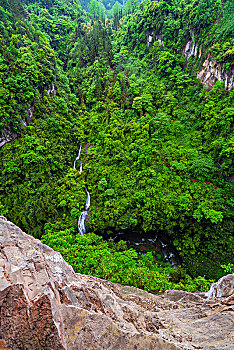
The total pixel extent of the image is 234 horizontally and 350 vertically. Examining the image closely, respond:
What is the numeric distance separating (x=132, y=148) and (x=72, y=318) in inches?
744

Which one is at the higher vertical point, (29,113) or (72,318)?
(29,113)

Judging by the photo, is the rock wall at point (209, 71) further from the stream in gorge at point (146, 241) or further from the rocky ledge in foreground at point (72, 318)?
the rocky ledge in foreground at point (72, 318)

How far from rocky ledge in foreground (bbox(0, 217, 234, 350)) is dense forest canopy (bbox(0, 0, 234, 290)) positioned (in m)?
5.54

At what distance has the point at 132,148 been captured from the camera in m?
21.7

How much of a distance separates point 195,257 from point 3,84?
28.5 m

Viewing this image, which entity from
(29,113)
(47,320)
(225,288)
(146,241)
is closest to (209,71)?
(146,241)

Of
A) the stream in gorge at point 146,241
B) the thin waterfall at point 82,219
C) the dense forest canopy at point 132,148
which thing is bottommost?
the stream in gorge at point 146,241

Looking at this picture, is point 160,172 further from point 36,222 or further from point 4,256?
point 4,256

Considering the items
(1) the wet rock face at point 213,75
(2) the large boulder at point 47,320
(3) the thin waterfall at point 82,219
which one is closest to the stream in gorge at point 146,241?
(3) the thin waterfall at point 82,219

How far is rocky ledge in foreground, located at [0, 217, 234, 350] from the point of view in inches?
151

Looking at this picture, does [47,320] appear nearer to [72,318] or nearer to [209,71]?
[72,318]

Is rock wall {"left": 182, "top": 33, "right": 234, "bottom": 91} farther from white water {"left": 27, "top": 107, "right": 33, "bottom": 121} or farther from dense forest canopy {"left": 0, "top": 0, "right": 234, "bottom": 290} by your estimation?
white water {"left": 27, "top": 107, "right": 33, "bottom": 121}

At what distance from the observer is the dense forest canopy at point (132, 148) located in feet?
54.4

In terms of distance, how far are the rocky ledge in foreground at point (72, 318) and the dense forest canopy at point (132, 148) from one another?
5541mm
